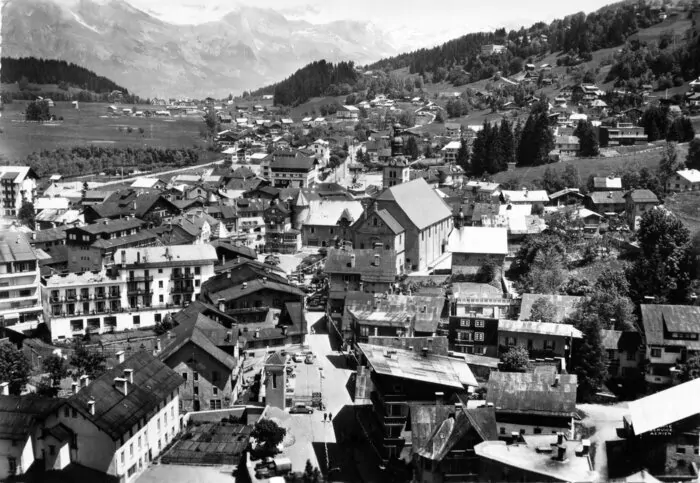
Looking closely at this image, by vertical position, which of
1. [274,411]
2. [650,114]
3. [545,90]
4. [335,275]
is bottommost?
[274,411]

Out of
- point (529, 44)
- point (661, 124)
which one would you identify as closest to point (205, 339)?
point (661, 124)

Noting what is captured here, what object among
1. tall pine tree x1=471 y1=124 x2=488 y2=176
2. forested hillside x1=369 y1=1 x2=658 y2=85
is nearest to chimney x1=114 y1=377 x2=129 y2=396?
tall pine tree x1=471 y1=124 x2=488 y2=176

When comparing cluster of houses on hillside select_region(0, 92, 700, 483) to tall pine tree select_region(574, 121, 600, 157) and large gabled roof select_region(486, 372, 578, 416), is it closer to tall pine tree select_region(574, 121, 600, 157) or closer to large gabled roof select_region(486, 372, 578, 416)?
large gabled roof select_region(486, 372, 578, 416)

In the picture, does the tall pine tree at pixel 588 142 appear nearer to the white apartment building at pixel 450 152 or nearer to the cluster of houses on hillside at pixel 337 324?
the cluster of houses on hillside at pixel 337 324

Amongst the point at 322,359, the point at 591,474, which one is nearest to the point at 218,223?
the point at 322,359

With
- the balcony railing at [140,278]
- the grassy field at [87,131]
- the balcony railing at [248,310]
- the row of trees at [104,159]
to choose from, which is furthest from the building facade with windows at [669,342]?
the grassy field at [87,131]

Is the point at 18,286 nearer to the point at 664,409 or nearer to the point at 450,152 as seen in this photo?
the point at 664,409

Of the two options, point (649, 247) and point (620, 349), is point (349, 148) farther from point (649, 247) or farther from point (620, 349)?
point (620, 349)
